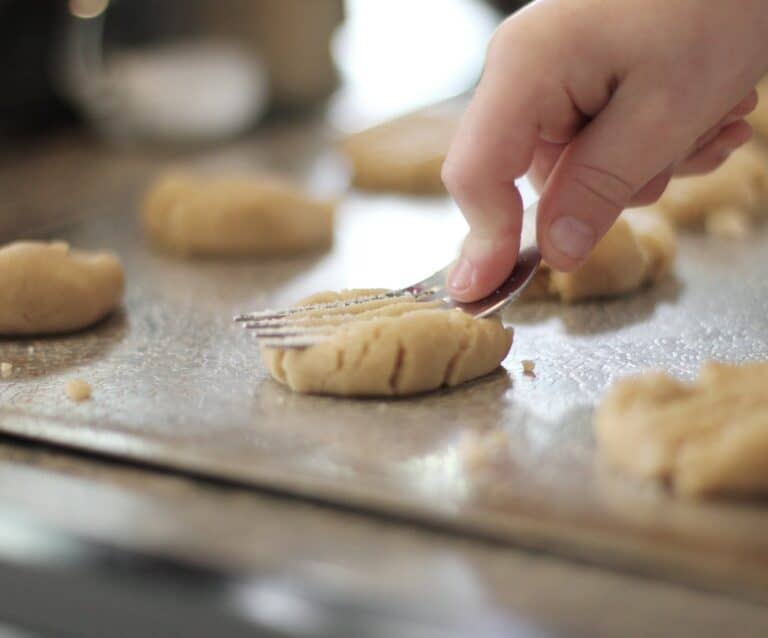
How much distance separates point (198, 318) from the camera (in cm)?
129

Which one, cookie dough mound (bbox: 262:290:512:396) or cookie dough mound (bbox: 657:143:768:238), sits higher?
cookie dough mound (bbox: 262:290:512:396)

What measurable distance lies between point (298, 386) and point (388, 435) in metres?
0.13

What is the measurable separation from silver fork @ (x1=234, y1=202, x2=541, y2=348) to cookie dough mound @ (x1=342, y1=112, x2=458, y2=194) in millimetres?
766

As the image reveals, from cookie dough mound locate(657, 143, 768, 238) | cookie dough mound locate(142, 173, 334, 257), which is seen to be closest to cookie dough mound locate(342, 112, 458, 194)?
cookie dough mound locate(142, 173, 334, 257)

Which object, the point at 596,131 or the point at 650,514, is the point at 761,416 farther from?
the point at 596,131

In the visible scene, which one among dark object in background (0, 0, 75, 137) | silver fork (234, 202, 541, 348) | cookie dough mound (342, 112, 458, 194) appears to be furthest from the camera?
dark object in background (0, 0, 75, 137)

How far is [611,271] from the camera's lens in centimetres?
129

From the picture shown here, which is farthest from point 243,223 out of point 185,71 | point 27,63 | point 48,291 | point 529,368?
point 27,63

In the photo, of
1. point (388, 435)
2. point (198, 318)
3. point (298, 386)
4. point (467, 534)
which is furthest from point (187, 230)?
point (467, 534)

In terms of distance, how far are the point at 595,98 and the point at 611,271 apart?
384mm

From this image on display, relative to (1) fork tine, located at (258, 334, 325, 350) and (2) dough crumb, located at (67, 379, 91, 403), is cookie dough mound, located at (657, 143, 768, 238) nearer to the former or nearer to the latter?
(1) fork tine, located at (258, 334, 325, 350)

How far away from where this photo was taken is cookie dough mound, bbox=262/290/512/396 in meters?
0.97

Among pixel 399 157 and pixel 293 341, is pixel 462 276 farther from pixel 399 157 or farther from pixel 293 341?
pixel 399 157

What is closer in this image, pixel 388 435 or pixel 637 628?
pixel 637 628
